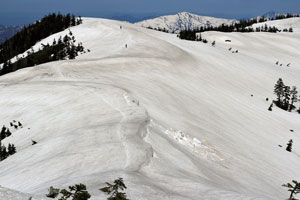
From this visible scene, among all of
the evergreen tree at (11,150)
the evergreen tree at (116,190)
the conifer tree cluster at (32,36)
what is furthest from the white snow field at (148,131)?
the conifer tree cluster at (32,36)

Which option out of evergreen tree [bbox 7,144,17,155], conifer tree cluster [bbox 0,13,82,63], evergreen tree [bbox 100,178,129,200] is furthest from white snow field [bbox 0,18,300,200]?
conifer tree cluster [bbox 0,13,82,63]

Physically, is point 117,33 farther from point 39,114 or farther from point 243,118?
point 39,114

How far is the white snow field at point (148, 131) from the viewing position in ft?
50.4

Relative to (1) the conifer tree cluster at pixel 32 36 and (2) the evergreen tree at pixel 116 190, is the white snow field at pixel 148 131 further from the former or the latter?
(1) the conifer tree cluster at pixel 32 36

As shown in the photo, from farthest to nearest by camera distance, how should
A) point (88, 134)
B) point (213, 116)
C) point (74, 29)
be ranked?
point (74, 29), point (213, 116), point (88, 134)

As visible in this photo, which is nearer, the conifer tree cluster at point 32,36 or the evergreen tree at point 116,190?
the evergreen tree at point 116,190

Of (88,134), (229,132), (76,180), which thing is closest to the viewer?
(76,180)

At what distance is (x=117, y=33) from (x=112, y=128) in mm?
88615

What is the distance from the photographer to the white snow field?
605 inches

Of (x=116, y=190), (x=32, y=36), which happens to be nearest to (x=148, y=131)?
(x=116, y=190)

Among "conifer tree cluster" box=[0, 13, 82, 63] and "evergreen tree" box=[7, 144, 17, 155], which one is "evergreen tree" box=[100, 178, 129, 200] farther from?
"conifer tree cluster" box=[0, 13, 82, 63]

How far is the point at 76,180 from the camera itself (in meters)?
13.8

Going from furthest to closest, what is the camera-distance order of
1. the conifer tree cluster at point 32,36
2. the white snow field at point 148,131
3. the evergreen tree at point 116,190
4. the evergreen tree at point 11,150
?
the conifer tree cluster at point 32,36 → the evergreen tree at point 11,150 → the white snow field at point 148,131 → the evergreen tree at point 116,190

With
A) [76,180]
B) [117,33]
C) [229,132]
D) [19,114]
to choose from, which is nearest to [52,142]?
[76,180]
